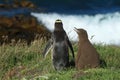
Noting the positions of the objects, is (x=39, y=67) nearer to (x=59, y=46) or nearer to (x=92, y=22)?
(x=59, y=46)

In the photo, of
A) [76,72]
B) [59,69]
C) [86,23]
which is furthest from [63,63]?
[86,23]

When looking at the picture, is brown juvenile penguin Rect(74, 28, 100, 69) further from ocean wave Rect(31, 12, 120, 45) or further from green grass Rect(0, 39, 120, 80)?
ocean wave Rect(31, 12, 120, 45)

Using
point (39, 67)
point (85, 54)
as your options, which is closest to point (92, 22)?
point (39, 67)

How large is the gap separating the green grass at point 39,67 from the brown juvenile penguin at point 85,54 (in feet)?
0.75

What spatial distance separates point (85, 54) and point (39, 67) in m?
1.93

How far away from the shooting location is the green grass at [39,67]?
44.1ft

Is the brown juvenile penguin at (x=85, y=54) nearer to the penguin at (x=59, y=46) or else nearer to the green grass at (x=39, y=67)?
the green grass at (x=39, y=67)

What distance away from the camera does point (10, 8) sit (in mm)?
36906

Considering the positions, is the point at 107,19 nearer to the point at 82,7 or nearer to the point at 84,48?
the point at 82,7

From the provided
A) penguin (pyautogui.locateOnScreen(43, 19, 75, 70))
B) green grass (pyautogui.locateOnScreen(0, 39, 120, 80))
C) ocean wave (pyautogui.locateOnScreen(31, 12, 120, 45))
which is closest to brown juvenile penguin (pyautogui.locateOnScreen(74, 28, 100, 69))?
green grass (pyautogui.locateOnScreen(0, 39, 120, 80))

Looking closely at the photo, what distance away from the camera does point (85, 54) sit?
47.9 feet

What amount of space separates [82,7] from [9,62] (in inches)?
970

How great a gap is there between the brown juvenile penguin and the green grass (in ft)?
0.75

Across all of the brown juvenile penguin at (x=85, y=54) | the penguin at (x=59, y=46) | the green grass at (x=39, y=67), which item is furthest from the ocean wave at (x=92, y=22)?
the brown juvenile penguin at (x=85, y=54)
